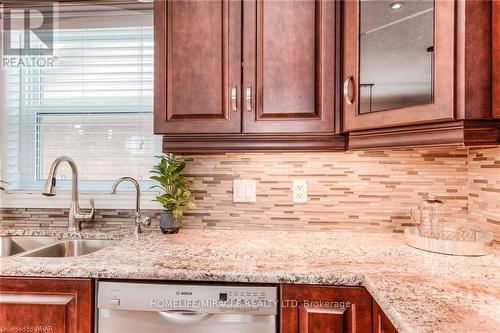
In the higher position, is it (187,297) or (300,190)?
(300,190)

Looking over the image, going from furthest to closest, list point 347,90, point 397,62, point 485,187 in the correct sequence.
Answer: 1. point 485,187
2. point 347,90
3. point 397,62

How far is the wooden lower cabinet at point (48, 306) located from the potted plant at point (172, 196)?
0.49m

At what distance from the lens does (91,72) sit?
1764 millimetres

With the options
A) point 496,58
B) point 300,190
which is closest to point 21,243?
point 300,190

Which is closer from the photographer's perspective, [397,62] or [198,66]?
[397,62]

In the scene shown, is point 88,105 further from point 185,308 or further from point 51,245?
point 185,308

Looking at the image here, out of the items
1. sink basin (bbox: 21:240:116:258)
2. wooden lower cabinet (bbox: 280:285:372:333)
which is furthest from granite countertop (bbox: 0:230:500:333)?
sink basin (bbox: 21:240:116:258)

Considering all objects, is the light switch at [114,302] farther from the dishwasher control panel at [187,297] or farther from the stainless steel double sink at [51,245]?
the stainless steel double sink at [51,245]

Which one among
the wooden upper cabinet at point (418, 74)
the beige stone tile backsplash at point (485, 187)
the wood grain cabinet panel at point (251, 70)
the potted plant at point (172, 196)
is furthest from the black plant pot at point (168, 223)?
the beige stone tile backsplash at point (485, 187)

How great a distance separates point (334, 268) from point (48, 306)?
96cm

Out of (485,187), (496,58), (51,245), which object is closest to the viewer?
(496,58)

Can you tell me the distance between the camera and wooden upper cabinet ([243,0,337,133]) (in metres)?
1.28

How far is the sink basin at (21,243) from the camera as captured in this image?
1.60m

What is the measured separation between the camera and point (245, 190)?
1.59 metres
